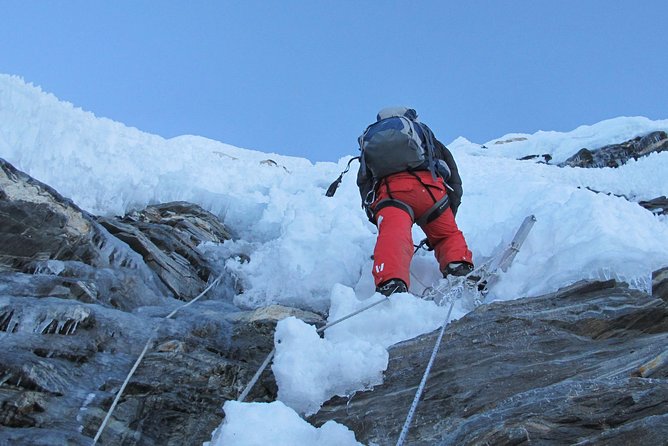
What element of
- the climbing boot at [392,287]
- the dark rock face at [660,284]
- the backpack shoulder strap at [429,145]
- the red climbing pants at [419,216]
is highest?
the backpack shoulder strap at [429,145]

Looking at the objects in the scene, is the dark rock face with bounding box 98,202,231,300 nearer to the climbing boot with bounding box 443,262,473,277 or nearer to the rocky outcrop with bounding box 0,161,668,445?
the rocky outcrop with bounding box 0,161,668,445

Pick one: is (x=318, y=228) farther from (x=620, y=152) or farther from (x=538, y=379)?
(x=620, y=152)

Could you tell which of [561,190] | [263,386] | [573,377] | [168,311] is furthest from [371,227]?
[573,377]

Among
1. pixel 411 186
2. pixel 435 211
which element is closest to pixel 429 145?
pixel 411 186

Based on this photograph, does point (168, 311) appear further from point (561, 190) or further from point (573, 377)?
point (561, 190)

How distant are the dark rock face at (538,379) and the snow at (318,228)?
0.88 feet

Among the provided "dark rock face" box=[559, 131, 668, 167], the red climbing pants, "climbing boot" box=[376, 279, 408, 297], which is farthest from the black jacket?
"dark rock face" box=[559, 131, 668, 167]

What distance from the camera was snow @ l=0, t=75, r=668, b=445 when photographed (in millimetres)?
3785

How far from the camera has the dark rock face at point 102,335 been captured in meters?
3.46

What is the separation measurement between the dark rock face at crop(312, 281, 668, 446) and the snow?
10.6 inches

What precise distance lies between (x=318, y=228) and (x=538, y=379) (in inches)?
203

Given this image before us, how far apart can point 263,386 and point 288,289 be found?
2.74m

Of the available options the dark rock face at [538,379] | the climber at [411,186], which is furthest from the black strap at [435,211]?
the dark rock face at [538,379]

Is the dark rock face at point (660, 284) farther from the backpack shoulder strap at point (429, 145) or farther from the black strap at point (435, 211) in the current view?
the backpack shoulder strap at point (429, 145)
